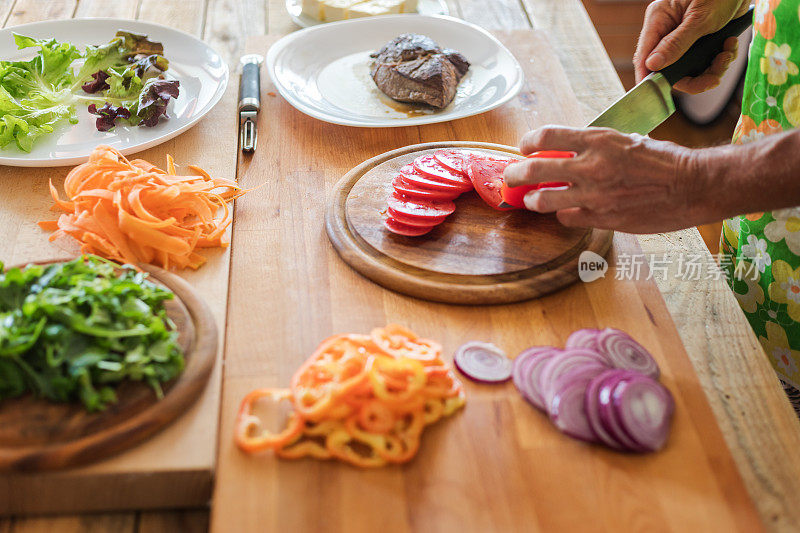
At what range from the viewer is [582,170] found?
1.76 metres

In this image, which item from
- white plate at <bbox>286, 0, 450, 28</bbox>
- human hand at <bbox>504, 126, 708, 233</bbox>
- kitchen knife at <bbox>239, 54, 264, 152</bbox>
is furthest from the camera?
white plate at <bbox>286, 0, 450, 28</bbox>

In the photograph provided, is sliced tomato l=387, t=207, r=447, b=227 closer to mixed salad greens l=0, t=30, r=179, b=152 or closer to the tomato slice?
the tomato slice

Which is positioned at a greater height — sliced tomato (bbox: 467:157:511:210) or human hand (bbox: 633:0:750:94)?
human hand (bbox: 633:0:750:94)

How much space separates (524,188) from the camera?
1.96 meters

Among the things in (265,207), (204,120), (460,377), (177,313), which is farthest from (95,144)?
(460,377)

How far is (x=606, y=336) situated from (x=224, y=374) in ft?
2.88

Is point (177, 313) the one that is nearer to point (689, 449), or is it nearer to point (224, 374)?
point (224, 374)

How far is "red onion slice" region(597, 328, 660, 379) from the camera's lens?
1.62 m

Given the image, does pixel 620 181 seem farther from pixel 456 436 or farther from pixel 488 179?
pixel 456 436

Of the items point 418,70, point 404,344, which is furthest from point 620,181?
point 418,70

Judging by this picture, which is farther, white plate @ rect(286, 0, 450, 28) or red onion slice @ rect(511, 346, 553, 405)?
white plate @ rect(286, 0, 450, 28)

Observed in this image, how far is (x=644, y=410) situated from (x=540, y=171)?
2.07ft

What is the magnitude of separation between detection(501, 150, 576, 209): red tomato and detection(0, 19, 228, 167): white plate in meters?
1.06

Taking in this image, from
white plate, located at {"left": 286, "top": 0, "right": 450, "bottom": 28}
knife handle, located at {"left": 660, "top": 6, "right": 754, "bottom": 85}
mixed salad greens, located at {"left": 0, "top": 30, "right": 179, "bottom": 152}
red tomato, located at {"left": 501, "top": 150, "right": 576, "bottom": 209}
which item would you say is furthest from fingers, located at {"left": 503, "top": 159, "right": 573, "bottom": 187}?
white plate, located at {"left": 286, "top": 0, "right": 450, "bottom": 28}
